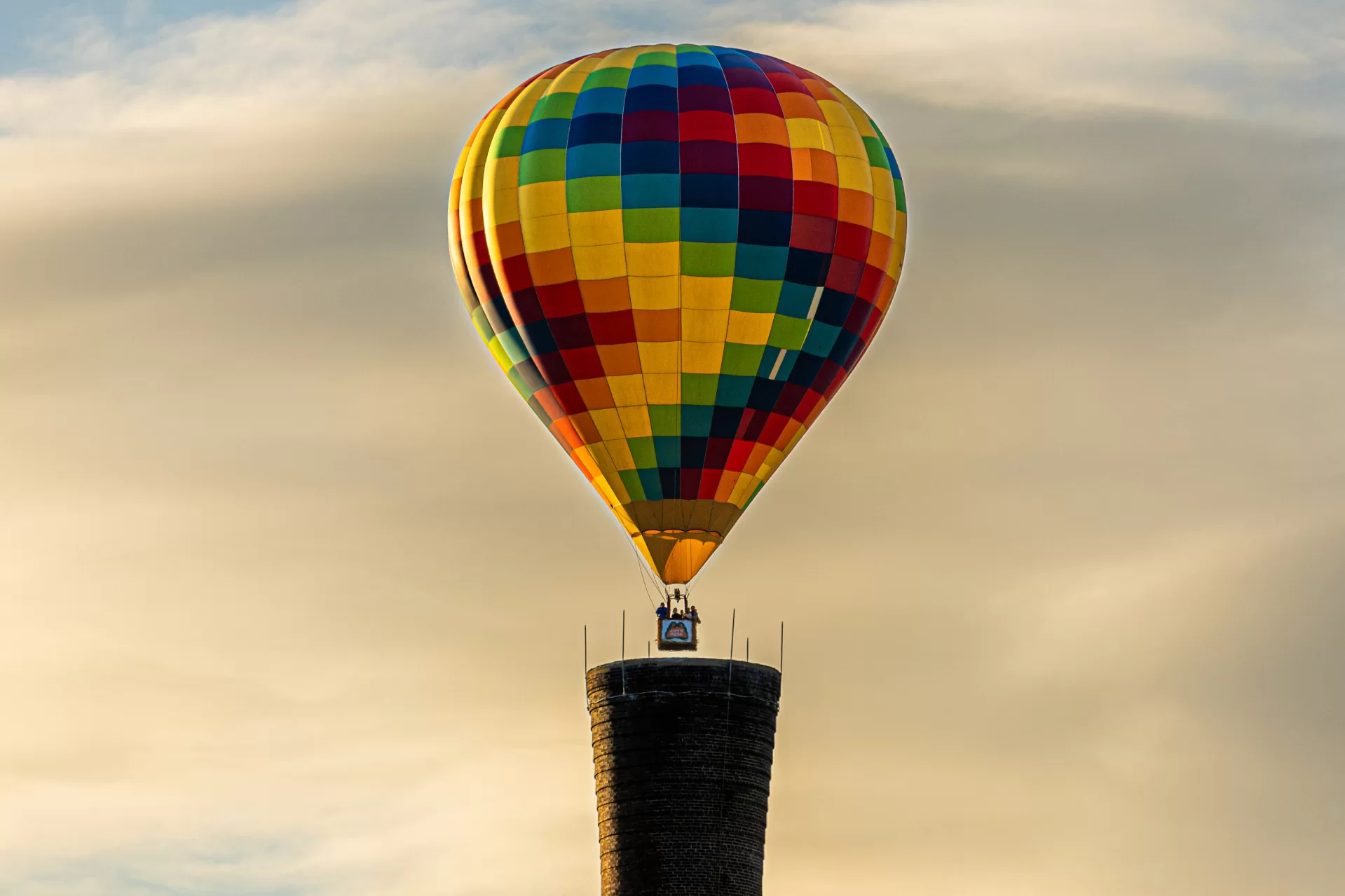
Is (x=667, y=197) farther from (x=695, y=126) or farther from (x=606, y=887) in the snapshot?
(x=606, y=887)

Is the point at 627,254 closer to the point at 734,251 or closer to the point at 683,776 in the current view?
the point at 734,251

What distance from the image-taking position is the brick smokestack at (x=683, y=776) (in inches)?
5394

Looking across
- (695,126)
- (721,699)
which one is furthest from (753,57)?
(721,699)

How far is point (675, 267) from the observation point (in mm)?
137125

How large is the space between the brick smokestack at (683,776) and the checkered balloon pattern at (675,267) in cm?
249

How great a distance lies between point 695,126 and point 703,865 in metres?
14.0

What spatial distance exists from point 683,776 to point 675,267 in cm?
968

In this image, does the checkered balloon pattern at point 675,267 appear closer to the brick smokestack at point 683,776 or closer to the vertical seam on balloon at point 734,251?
the vertical seam on balloon at point 734,251

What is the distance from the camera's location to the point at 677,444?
138 meters

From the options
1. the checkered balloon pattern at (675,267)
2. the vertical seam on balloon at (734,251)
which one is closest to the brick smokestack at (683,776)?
the checkered balloon pattern at (675,267)

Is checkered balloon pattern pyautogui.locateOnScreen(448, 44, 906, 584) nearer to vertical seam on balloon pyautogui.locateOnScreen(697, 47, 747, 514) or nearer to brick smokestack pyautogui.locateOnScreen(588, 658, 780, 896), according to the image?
vertical seam on balloon pyautogui.locateOnScreen(697, 47, 747, 514)

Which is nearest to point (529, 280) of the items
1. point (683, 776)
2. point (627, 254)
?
point (627, 254)

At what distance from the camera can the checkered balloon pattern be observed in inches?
A: 5399

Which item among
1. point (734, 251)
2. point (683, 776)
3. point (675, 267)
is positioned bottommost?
point (683, 776)
